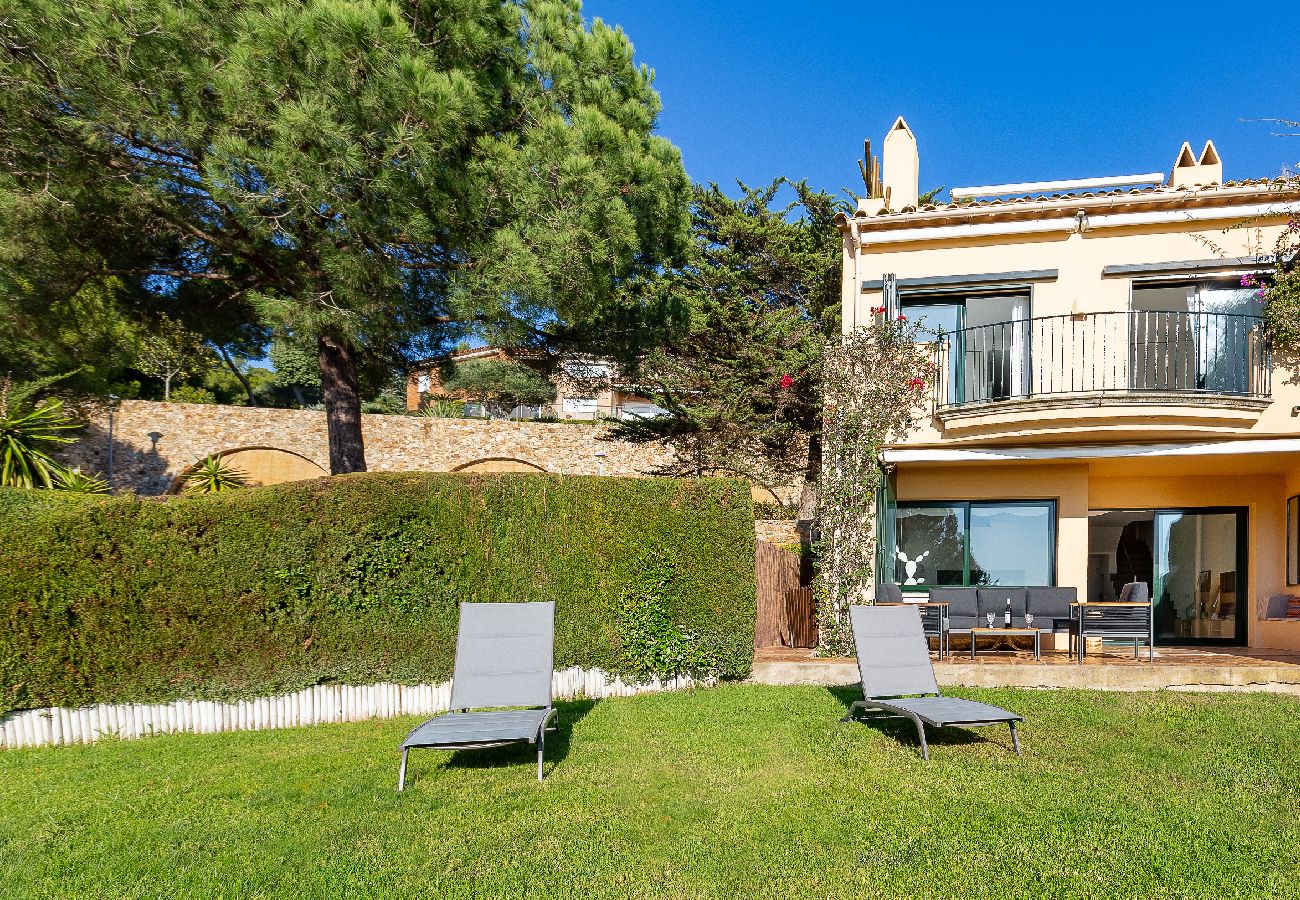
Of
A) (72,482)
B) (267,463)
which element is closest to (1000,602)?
(72,482)

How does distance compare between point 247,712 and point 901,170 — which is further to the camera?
point 901,170

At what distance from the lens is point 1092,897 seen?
3871 mm

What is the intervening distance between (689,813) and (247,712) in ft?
17.0

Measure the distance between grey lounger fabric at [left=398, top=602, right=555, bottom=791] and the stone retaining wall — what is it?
10791 millimetres

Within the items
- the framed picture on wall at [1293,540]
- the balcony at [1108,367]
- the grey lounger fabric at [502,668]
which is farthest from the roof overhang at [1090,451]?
the grey lounger fabric at [502,668]

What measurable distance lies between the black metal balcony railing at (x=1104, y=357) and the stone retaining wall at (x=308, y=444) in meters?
7.92

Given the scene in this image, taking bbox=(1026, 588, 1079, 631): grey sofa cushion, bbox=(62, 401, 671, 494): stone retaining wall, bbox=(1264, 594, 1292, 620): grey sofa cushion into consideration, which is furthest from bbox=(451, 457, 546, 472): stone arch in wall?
bbox=(1264, 594, 1292, 620): grey sofa cushion

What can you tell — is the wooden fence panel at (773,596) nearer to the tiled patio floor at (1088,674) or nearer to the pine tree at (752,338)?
the tiled patio floor at (1088,674)

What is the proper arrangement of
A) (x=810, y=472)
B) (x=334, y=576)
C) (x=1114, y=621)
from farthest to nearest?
(x=810, y=472) < (x=1114, y=621) < (x=334, y=576)

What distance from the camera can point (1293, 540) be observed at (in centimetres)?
1191

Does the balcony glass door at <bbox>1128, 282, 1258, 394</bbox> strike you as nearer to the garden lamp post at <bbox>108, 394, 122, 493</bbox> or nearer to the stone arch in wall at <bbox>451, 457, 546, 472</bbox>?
the stone arch in wall at <bbox>451, 457, 546, 472</bbox>

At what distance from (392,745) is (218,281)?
838 cm

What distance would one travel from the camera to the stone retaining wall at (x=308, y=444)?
813 inches

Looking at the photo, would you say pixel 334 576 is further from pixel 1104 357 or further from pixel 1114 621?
pixel 1104 357
